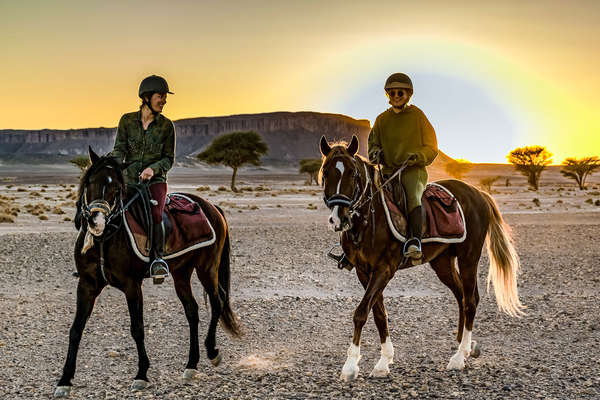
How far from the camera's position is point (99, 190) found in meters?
5.13

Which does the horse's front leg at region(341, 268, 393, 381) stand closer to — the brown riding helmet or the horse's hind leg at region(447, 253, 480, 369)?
the horse's hind leg at region(447, 253, 480, 369)

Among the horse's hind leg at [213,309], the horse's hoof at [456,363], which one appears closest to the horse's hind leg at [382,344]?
the horse's hoof at [456,363]

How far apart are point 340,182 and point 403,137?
139 cm

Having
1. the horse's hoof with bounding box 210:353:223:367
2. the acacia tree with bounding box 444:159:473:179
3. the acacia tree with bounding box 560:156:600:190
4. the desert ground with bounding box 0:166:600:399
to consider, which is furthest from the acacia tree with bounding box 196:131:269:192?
the horse's hoof with bounding box 210:353:223:367

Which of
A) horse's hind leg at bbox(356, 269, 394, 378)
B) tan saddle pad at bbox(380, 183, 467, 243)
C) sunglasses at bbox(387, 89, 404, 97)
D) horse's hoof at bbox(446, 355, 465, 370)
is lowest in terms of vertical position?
horse's hoof at bbox(446, 355, 465, 370)

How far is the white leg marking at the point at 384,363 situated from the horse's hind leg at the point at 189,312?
188 centimetres

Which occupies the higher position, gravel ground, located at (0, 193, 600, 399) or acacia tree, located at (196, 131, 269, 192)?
acacia tree, located at (196, 131, 269, 192)

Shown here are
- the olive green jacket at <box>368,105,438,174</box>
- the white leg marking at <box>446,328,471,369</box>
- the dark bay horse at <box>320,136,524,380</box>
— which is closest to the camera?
the dark bay horse at <box>320,136,524,380</box>

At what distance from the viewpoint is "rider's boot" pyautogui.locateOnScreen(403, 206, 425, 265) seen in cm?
583

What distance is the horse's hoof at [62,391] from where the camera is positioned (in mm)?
5250

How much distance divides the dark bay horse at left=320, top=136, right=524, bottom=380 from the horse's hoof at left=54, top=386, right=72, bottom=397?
2658 millimetres

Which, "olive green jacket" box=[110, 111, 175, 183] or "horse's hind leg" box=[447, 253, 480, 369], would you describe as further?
"horse's hind leg" box=[447, 253, 480, 369]

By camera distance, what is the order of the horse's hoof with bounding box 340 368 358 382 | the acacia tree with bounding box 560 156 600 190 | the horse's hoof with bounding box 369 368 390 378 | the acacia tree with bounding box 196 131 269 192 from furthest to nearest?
the acacia tree with bounding box 560 156 600 190
the acacia tree with bounding box 196 131 269 192
the horse's hoof with bounding box 369 368 390 378
the horse's hoof with bounding box 340 368 358 382

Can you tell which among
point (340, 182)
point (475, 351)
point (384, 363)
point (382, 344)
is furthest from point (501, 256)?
point (340, 182)
